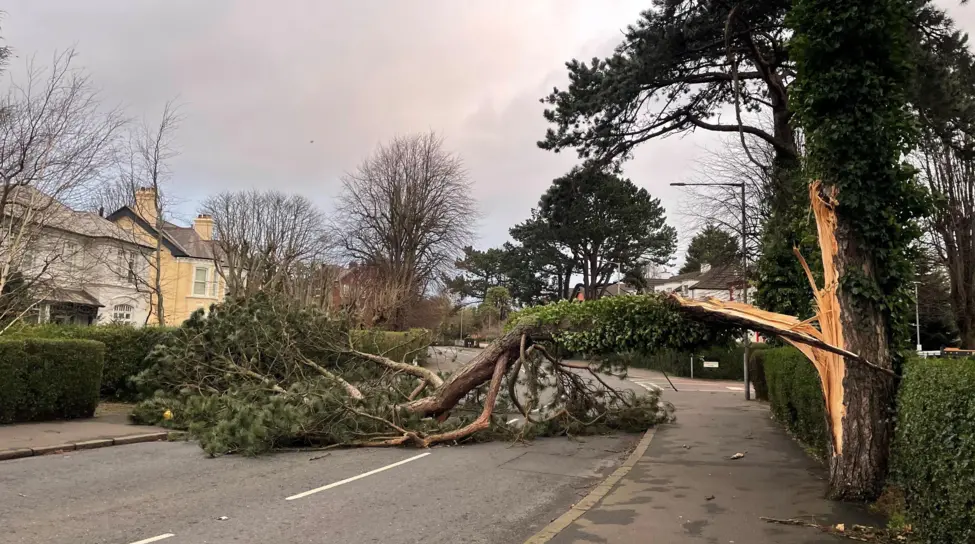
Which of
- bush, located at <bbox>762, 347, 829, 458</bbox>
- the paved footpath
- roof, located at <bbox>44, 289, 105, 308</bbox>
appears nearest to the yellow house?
roof, located at <bbox>44, 289, 105, 308</bbox>

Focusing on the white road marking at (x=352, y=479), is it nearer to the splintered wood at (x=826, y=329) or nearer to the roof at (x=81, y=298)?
the splintered wood at (x=826, y=329)

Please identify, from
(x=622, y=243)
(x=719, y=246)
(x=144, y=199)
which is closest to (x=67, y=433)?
(x=144, y=199)

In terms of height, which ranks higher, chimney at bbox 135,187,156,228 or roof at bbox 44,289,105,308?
chimney at bbox 135,187,156,228

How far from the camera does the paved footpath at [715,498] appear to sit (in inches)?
236

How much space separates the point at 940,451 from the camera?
4602 millimetres

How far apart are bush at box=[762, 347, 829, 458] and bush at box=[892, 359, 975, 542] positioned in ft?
7.89

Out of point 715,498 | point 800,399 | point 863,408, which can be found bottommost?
point 715,498

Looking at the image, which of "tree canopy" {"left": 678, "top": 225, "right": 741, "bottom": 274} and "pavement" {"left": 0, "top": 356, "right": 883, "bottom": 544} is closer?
"pavement" {"left": 0, "top": 356, "right": 883, "bottom": 544}

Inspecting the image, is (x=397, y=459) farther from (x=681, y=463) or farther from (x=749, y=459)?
(x=749, y=459)

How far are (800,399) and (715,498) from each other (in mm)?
4432

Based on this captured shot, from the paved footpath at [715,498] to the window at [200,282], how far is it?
34981mm

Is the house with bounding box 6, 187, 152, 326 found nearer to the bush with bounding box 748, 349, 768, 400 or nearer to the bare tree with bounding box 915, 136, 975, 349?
the bush with bounding box 748, 349, 768, 400

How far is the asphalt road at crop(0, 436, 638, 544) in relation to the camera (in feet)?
20.4

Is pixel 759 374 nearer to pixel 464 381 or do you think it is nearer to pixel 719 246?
pixel 719 246
